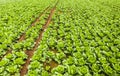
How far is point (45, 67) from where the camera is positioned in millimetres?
6207

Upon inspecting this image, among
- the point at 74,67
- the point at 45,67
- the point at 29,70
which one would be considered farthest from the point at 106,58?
the point at 29,70

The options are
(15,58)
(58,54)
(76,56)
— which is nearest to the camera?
(15,58)

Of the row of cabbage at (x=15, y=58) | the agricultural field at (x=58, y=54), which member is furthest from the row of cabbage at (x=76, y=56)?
the row of cabbage at (x=15, y=58)

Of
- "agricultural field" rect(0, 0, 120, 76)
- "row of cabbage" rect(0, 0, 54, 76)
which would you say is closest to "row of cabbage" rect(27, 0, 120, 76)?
"agricultural field" rect(0, 0, 120, 76)

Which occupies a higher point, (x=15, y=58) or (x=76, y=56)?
(x=15, y=58)

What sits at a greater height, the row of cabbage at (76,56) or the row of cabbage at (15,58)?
the row of cabbage at (15,58)

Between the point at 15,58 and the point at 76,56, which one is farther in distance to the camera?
the point at 76,56

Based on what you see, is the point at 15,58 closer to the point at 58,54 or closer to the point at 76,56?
the point at 58,54

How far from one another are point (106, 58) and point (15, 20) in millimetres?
8184

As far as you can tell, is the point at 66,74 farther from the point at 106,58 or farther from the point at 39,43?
the point at 39,43

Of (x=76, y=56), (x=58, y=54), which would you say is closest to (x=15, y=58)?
(x=58, y=54)

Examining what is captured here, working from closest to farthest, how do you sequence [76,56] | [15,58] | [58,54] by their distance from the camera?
[15,58] < [76,56] < [58,54]

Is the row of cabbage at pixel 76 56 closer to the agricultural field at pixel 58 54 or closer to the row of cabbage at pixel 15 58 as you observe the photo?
the agricultural field at pixel 58 54

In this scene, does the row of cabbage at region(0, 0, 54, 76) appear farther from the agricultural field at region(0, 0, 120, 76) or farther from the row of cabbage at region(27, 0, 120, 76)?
the row of cabbage at region(27, 0, 120, 76)
